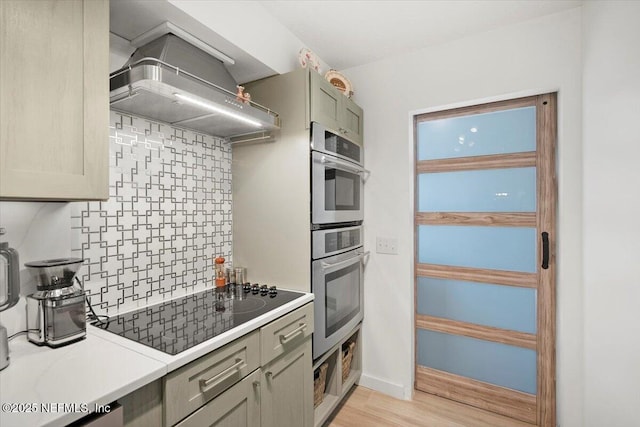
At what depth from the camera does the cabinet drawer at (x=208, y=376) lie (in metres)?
0.91

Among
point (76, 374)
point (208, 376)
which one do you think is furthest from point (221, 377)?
point (76, 374)

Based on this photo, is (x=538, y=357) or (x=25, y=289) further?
(x=538, y=357)

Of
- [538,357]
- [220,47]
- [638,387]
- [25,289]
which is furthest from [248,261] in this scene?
[538,357]

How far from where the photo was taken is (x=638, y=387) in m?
1.09

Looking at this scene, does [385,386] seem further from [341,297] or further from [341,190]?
[341,190]

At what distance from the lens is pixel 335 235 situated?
1.91m

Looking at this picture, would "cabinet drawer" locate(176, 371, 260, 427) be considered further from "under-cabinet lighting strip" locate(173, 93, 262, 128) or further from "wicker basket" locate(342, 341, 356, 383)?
"under-cabinet lighting strip" locate(173, 93, 262, 128)

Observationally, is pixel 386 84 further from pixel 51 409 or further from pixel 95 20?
pixel 51 409

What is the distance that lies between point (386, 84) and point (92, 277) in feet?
7.36

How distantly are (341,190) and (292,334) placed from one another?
981 millimetres

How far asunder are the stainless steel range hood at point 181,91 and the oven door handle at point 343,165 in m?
0.36

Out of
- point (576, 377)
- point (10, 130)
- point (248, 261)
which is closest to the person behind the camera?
point (10, 130)

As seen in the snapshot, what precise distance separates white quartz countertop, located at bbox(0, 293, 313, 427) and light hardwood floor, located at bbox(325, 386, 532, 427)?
1406mm

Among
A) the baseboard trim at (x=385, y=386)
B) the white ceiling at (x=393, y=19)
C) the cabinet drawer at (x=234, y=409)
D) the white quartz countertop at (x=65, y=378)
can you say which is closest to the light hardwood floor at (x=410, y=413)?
the baseboard trim at (x=385, y=386)
